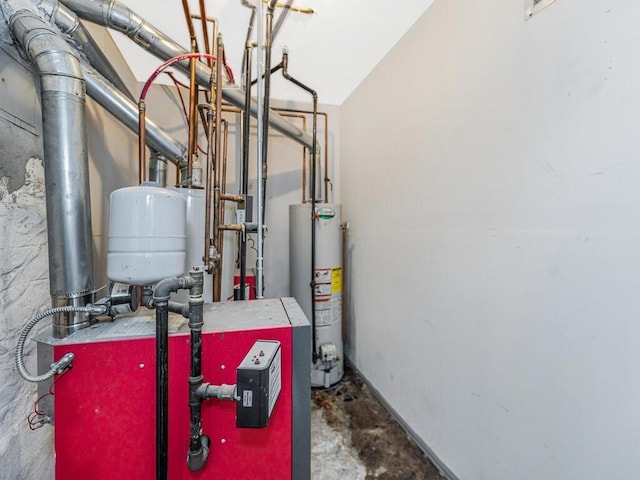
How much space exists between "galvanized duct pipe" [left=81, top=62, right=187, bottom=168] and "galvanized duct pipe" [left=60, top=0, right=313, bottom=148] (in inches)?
8.4

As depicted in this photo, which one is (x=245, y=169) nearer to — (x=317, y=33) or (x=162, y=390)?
(x=162, y=390)

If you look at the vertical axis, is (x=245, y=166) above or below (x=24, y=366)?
above

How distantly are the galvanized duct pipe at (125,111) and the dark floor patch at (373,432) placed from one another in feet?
6.19

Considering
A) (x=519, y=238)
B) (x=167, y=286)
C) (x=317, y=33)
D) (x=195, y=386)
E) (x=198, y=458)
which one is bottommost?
(x=198, y=458)

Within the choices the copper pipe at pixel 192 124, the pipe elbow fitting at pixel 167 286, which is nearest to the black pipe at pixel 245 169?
the copper pipe at pixel 192 124

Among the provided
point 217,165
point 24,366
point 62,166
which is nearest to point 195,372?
point 24,366

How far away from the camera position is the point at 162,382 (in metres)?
0.73

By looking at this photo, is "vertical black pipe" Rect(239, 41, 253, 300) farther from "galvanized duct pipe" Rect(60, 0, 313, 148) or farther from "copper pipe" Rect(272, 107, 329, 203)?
"copper pipe" Rect(272, 107, 329, 203)

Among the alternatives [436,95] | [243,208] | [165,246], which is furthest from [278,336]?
[436,95]

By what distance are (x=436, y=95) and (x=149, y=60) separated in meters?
2.01

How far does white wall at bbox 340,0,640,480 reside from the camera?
810 mm

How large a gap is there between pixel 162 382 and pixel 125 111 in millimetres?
1301

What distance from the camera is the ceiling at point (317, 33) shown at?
5.32ft

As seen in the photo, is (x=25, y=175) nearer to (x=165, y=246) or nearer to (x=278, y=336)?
(x=165, y=246)
